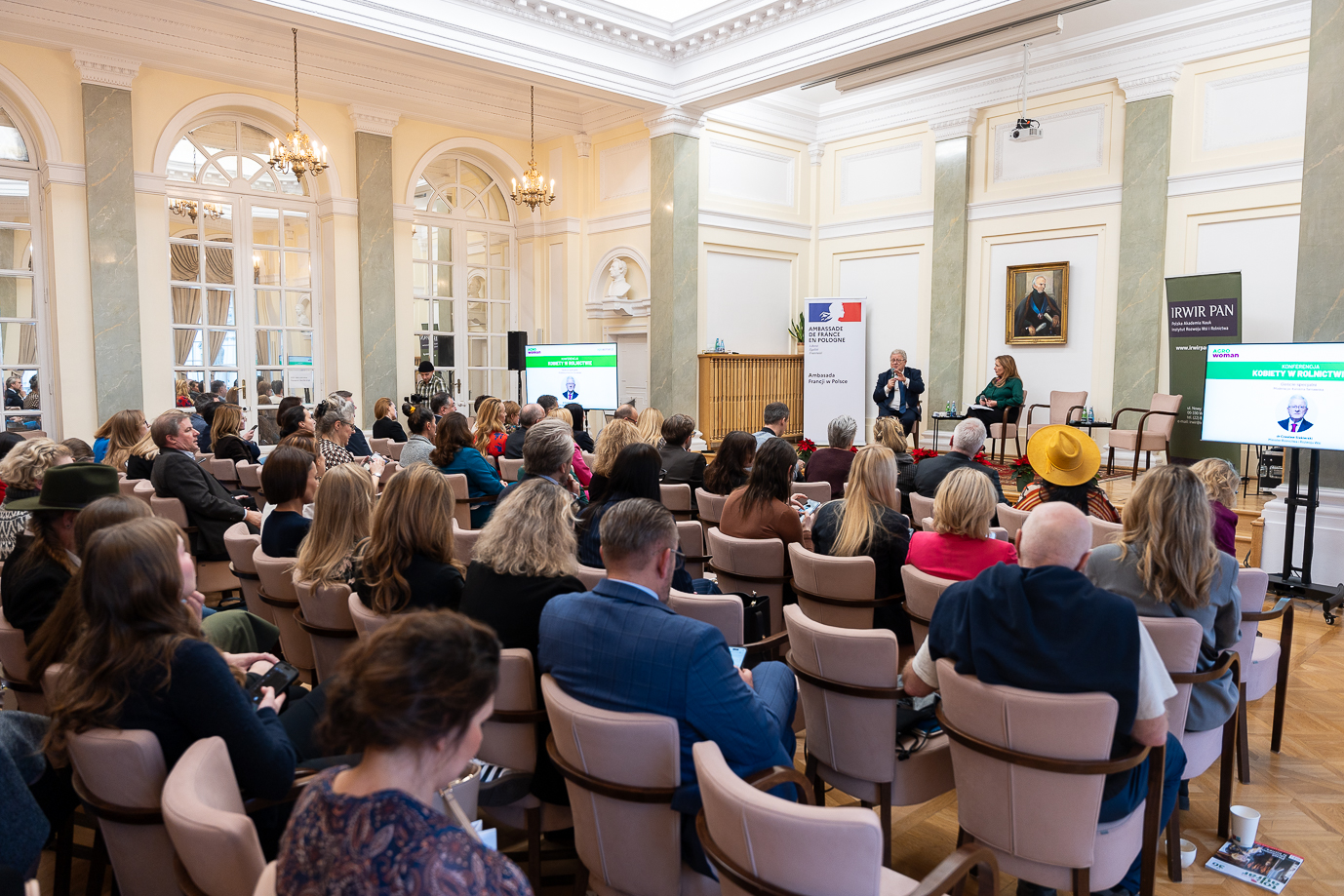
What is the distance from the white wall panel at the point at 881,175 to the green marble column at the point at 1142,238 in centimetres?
274

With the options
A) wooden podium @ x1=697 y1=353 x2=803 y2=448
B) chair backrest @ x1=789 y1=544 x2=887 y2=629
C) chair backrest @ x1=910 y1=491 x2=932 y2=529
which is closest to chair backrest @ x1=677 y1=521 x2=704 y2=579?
chair backrest @ x1=789 y1=544 x2=887 y2=629

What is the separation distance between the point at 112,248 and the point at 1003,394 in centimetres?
1013

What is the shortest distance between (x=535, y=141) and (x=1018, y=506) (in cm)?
1001

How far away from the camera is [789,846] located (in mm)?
1493

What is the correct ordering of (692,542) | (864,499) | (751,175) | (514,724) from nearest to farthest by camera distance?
1. (514,724)
2. (864,499)
3. (692,542)
4. (751,175)

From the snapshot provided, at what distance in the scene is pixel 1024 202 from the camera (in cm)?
1050

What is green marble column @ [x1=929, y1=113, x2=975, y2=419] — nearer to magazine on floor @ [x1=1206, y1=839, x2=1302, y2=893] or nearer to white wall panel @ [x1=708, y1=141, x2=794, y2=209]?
white wall panel @ [x1=708, y1=141, x2=794, y2=209]

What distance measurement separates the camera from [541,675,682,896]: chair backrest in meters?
1.86

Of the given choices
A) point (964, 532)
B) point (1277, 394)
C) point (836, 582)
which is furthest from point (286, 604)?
point (1277, 394)

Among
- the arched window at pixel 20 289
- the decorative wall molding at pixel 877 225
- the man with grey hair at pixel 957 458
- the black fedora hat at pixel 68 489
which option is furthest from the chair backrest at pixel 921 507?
the arched window at pixel 20 289

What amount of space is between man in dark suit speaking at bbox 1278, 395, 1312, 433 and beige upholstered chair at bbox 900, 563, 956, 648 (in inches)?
148

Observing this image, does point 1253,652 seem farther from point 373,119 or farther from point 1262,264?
point 373,119

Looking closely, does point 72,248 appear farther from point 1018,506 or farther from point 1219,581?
point 1219,581

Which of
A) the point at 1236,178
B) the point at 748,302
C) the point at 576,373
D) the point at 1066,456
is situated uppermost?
the point at 1236,178
